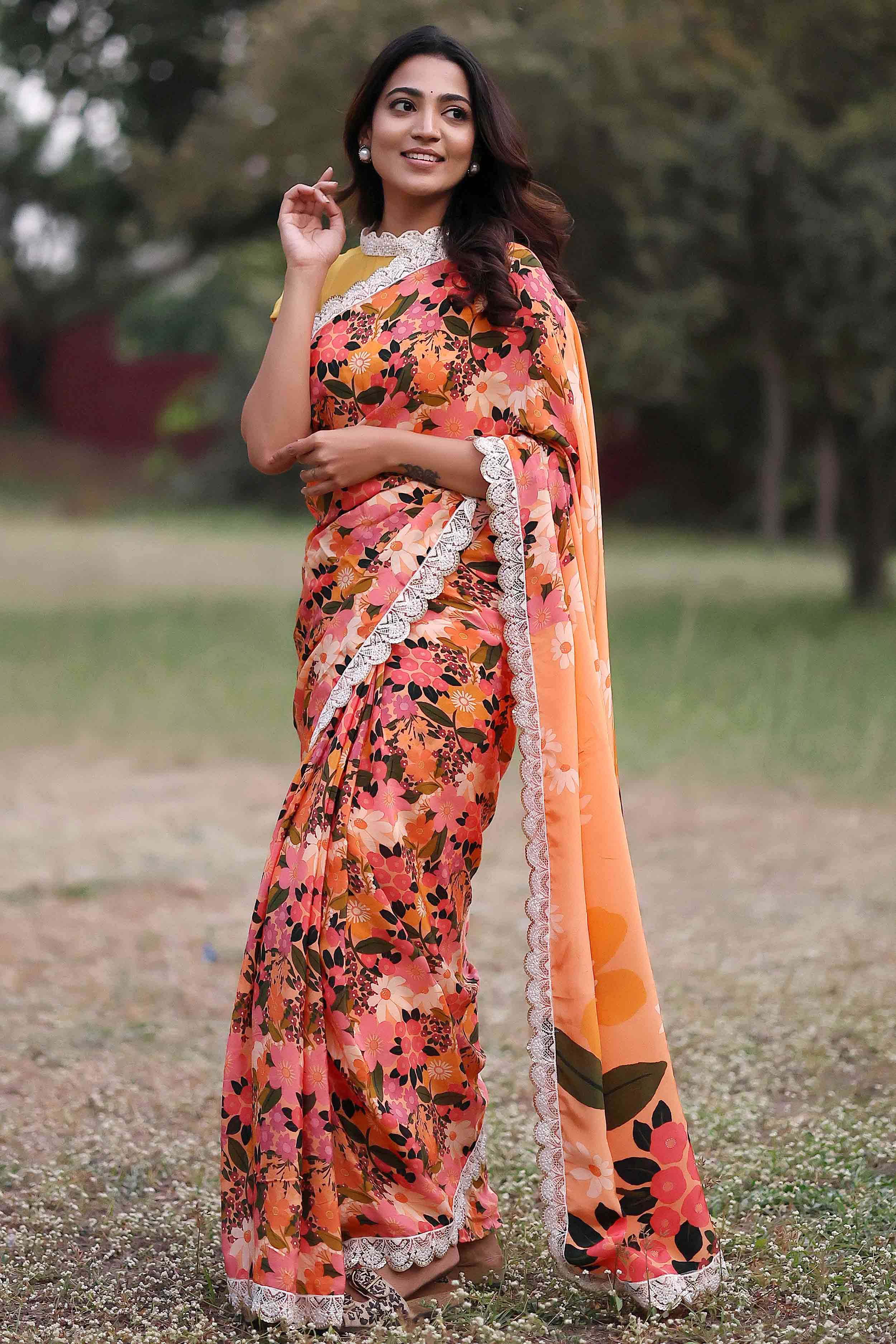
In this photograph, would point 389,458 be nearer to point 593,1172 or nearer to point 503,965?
point 593,1172

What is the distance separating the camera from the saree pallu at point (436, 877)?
2258 mm

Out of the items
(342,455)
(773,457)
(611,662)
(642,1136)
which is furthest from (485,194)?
(773,457)

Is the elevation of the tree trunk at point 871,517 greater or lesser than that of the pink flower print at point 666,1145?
greater

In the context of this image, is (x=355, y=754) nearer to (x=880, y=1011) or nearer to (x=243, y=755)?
(x=880, y=1011)

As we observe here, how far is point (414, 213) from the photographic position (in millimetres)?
2461

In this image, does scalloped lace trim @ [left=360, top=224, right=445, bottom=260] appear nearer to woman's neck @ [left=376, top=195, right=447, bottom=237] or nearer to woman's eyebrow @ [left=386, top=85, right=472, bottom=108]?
woman's neck @ [left=376, top=195, right=447, bottom=237]

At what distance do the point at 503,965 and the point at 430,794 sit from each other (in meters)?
2.27

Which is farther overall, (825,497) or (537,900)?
(825,497)

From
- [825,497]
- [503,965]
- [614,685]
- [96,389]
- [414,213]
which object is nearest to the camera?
[414,213]

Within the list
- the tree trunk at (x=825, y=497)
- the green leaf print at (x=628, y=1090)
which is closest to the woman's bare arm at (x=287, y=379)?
the green leaf print at (x=628, y=1090)

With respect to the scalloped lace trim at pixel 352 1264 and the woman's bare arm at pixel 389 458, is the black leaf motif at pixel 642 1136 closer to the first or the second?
the scalloped lace trim at pixel 352 1264

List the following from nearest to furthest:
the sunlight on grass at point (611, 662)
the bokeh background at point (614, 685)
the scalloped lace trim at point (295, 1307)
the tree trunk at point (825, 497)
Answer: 1. the scalloped lace trim at point (295, 1307)
2. the bokeh background at point (614, 685)
3. the sunlight on grass at point (611, 662)
4. the tree trunk at point (825, 497)

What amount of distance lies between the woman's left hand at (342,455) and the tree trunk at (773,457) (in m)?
12.4

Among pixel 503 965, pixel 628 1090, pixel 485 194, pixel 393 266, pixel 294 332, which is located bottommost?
pixel 503 965
